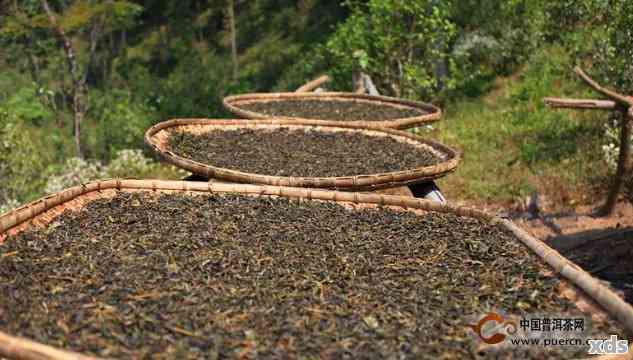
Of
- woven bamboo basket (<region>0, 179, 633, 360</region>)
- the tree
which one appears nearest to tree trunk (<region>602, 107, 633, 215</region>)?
woven bamboo basket (<region>0, 179, 633, 360</region>)

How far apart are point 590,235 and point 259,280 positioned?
140 inches

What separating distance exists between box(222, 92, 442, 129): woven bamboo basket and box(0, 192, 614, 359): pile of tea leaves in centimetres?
171

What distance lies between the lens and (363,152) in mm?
3557

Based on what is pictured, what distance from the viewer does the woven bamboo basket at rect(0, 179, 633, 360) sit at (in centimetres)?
148

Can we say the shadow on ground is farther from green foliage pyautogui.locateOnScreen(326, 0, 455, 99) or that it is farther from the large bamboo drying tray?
green foliage pyautogui.locateOnScreen(326, 0, 455, 99)

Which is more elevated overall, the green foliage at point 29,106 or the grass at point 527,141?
the grass at point 527,141

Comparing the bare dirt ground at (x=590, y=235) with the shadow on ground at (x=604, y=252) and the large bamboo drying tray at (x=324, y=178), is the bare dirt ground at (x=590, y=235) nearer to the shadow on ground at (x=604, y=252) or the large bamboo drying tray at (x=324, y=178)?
the shadow on ground at (x=604, y=252)

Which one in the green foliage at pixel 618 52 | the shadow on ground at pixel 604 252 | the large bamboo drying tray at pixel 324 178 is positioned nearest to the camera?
the large bamboo drying tray at pixel 324 178

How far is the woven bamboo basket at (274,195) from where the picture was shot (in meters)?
1.48

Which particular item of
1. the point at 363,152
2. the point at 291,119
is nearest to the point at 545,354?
the point at 363,152
